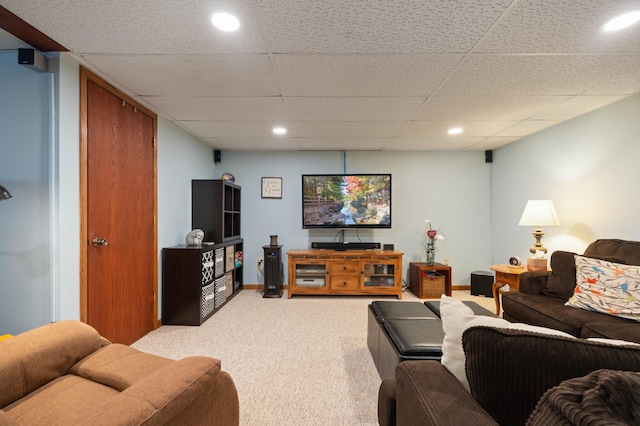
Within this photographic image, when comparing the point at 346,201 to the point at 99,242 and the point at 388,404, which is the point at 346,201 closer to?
the point at 99,242

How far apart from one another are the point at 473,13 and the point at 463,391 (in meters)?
1.76

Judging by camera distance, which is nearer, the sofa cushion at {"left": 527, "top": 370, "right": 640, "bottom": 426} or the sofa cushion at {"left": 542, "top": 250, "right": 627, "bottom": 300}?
the sofa cushion at {"left": 527, "top": 370, "right": 640, "bottom": 426}

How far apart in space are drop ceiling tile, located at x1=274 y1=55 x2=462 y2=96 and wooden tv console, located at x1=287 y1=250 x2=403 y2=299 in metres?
2.31

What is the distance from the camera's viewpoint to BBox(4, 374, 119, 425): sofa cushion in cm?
93

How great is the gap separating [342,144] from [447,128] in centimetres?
144

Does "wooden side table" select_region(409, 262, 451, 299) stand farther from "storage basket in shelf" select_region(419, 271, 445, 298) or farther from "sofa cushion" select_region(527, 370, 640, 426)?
"sofa cushion" select_region(527, 370, 640, 426)

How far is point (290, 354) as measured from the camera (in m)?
2.38

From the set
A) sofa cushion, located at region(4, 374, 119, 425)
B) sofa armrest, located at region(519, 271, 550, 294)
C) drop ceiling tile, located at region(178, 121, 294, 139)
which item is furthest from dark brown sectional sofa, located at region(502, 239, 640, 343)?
drop ceiling tile, located at region(178, 121, 294, 139)

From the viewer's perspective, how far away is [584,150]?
2902 mm

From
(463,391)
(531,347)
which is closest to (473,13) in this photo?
(531,347)

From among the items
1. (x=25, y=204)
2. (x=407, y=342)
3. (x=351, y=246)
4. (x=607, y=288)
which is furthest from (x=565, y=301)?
(x=25, y=204)

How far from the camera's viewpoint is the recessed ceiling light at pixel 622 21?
1474 mm

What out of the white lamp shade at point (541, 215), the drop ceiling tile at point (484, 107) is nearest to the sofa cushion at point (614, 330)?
the white lamp shade at point (541, 215)

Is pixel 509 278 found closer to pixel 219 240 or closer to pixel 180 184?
pixel 219 240
